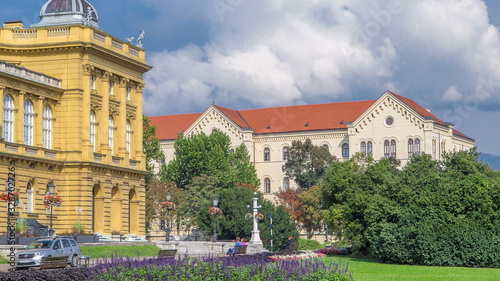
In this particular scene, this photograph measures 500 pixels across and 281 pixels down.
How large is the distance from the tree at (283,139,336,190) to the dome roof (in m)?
63.0

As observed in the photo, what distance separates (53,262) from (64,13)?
36317 mm

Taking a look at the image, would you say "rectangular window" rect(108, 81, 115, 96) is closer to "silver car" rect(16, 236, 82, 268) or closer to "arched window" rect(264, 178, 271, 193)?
"silver car" rect(16, 236, 82, 268)

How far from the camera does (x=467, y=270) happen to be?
44.2 m

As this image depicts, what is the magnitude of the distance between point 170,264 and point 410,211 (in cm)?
2293

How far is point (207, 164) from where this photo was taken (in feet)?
373

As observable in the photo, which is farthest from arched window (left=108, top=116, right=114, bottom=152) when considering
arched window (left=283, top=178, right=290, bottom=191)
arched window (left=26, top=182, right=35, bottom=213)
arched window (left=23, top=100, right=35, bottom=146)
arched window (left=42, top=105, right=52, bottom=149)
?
arched window (left=283, top=178, right=290, bottom=191)

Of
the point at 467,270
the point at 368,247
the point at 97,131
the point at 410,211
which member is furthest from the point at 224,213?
the point at 467,270

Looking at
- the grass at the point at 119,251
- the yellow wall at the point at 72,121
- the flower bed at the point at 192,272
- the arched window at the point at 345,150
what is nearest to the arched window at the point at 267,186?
the arched window at the point at 345,150

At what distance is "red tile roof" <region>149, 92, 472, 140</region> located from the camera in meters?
141

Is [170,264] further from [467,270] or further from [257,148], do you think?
[257,148]

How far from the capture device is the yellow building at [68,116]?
64750 millimetres

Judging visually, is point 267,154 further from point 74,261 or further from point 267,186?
point 74,261

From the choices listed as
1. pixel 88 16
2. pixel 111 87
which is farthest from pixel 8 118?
pixel 88 16

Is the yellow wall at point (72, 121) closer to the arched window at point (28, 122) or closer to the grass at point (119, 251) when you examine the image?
the arched window at point (28, 122)
